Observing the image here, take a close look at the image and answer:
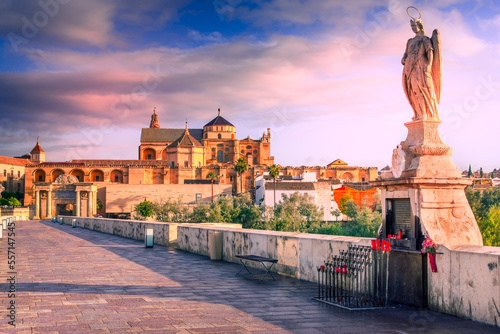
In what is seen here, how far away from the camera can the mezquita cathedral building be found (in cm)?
6262

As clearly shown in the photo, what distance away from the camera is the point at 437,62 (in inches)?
321

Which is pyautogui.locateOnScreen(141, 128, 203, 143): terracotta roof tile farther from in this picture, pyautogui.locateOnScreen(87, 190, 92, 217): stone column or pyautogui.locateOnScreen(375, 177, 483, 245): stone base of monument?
pyautogui.locateOnScreen(375, 177, 483, 245): stone base of monument

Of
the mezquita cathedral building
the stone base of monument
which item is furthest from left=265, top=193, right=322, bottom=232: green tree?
the stone base of monument

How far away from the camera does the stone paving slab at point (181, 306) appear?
527cm

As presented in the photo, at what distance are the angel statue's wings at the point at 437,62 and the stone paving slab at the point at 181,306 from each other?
387cm

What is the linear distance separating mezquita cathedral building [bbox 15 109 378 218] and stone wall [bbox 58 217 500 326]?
177 feet

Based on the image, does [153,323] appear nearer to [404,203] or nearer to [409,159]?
[404,203]

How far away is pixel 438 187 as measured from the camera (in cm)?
754

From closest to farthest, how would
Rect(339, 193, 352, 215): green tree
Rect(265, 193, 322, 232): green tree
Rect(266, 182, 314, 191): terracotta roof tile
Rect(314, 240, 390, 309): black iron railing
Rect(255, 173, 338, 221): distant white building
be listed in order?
Rect(314, 240, 390, 309): black iron railing < Rect(265, 193, 322, 232): green tree < Rect(255, 173, 338, 221): distant white building < Rect(266, 182, 314, 191): terracotta roof tile < Rect(339, 193, 352, 215): green tree

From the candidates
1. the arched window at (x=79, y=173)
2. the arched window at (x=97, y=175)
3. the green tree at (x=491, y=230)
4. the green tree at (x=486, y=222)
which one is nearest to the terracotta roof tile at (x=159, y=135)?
the arched window at (x=97, y=175)

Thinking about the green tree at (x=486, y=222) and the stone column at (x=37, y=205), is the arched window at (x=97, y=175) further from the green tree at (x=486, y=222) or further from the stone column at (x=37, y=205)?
the green tree at (x=486, y=222)

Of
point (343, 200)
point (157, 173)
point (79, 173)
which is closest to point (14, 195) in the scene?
point (79, 173)

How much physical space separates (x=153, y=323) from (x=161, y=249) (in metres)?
9.23

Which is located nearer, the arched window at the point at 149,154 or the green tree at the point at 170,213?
the green tree at the point at 170,213
